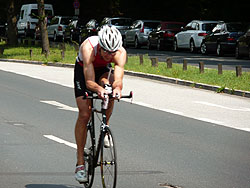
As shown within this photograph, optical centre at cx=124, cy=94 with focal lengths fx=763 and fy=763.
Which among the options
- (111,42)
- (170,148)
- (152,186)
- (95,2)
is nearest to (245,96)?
(170,148)


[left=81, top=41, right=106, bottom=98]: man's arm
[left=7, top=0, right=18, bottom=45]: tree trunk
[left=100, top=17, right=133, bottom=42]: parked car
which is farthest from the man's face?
[left=100, top=17, right=133, bottom=42]: parked car

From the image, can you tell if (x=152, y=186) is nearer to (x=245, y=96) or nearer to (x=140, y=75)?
(x=245, y=96)

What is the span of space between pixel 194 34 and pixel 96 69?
2858 cm

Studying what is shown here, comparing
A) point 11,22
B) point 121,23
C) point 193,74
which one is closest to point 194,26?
point 121,23

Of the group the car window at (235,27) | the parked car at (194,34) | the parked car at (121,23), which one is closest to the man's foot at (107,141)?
the car window at (235,27)

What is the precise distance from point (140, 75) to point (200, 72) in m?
1.80

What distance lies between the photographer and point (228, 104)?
15.7m

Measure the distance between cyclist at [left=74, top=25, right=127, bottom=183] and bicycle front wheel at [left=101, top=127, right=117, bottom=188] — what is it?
0.40m

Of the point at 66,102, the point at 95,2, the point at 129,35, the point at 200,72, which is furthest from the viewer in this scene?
the point at 95,2

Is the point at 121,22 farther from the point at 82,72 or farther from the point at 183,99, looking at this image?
the point at 82,72

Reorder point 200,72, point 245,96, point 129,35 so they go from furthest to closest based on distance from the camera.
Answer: point 129,35, point 200,72, point 245,96

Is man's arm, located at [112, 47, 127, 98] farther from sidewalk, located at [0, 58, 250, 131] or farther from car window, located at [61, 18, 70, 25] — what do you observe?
car window, located at [61, 18, 70, 25]

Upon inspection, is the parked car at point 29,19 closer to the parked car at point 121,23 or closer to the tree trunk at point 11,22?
the parked car at point 121,23

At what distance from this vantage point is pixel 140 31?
41.7 m
